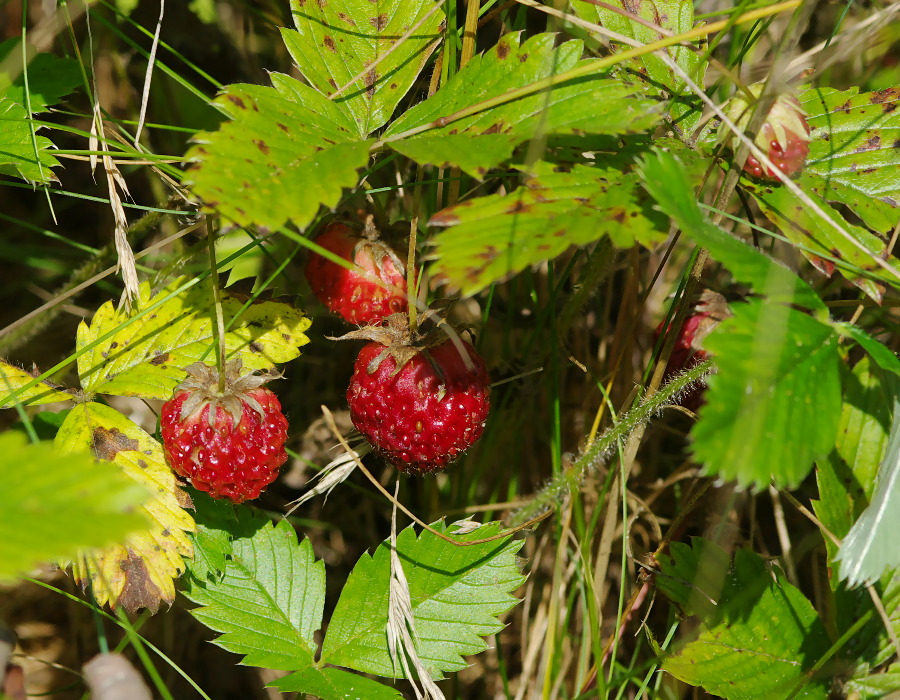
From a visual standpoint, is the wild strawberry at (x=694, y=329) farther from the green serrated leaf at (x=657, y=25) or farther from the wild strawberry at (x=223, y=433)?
the wild strawberry at (x=223, y=433)

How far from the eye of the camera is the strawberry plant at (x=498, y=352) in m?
0.95

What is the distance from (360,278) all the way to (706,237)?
1.83ft

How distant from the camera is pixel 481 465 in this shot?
60.7 inches

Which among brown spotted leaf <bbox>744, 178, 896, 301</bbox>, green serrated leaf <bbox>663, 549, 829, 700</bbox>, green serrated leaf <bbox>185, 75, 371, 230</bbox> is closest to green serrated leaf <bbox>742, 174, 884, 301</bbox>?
brown spotted leaf <bbox>744, 178, 896, 301</bbox>

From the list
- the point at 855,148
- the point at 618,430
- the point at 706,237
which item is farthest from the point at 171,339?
the point at 855,148

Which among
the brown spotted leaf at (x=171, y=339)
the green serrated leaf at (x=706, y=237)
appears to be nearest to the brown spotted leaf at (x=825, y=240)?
the green serrated leaf at (x=706, y=237)

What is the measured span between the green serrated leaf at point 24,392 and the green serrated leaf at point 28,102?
0.99ft

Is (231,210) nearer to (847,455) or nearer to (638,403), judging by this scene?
(638,403)

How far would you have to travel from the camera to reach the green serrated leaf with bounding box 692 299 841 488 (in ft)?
2.60

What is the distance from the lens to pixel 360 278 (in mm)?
1274

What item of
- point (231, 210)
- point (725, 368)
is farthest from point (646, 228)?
point (231, 210)

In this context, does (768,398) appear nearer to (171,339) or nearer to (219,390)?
(219,390)

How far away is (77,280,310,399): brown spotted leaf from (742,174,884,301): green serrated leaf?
71 cm

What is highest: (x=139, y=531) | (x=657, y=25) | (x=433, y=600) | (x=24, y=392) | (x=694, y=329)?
(x=657, y=25)
